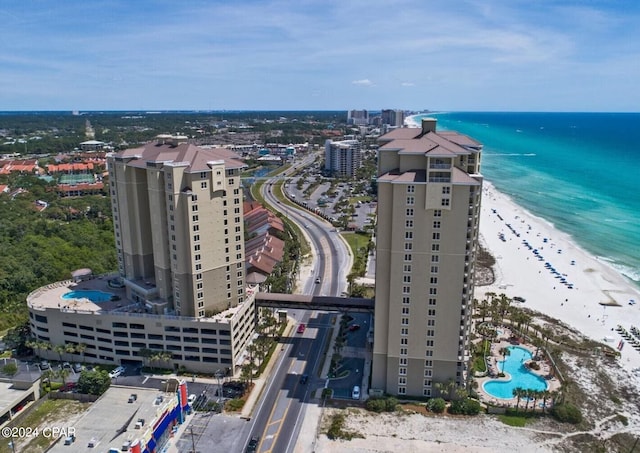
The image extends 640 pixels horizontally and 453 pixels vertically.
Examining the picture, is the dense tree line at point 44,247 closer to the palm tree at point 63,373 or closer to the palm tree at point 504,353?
the palm tree at point 63,373

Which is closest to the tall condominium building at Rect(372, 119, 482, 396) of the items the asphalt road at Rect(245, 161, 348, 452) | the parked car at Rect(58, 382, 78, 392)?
the asphalt road at Rect(245, 161, 348, 452)

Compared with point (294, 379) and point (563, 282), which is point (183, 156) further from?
point (563, 282)

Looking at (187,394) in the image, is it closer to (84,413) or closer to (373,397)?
(84,413)

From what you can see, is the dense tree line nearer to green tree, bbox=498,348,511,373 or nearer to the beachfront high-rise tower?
the beachfront high-rise tower

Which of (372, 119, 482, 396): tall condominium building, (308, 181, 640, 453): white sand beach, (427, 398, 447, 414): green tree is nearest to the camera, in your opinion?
(308, 181, 640, 453): white sand beach

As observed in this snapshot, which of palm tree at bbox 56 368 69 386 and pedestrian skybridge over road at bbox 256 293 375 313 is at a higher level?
pedestrian skybridge over road at bbox 256 293 375 313

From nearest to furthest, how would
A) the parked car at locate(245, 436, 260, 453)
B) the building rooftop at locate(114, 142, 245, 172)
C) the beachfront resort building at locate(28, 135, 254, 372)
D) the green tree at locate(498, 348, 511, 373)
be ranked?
1. the parked car at locate(245, 436, 260, 453)
2. the building rooftop at locate(114, 142, 245, 172)
3. the beachfront resort building at locate(28, 135, 254, 372)
4. the green tree at locate(498, 348, 511, 373)
